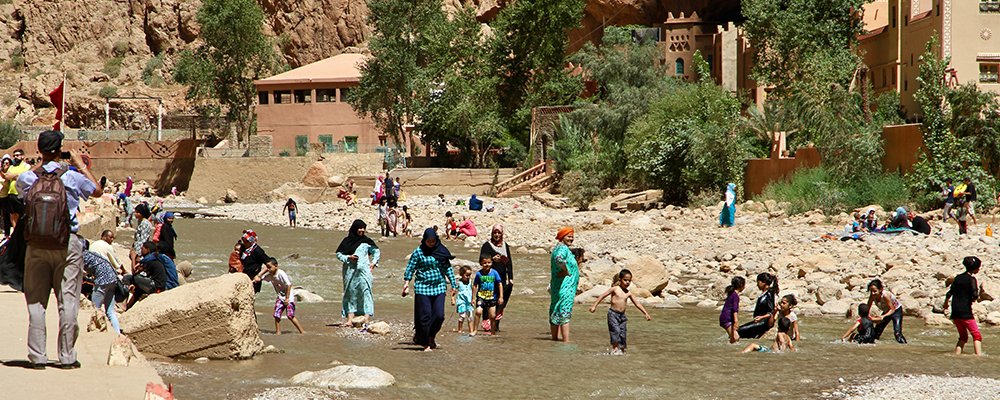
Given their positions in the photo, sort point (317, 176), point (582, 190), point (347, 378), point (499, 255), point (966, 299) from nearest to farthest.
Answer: point (347, 378) → point (966, 299) → point (499, 255) → point (582, 190) → point (317, 176)

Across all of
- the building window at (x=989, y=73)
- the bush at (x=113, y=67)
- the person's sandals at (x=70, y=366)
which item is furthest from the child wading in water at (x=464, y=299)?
the bush at (x=113, y=67)

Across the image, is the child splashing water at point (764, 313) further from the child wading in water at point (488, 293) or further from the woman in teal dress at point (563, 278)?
the child wading in water at point (488, 293)

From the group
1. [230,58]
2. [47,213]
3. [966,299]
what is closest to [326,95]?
[230,58]

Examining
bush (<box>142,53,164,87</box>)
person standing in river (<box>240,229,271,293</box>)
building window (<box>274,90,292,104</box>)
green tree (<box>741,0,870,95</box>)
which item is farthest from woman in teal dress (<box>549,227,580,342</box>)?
bush (<box>142,53,164,87</box>)

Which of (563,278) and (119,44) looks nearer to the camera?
(563,278)

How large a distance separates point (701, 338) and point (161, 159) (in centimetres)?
4950

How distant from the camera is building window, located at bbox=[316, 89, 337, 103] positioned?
6069 centimetres

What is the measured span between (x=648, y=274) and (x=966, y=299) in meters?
7.10

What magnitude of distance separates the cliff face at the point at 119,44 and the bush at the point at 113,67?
0.07 metres

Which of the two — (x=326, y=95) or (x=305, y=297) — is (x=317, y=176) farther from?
(x=305, y=297)

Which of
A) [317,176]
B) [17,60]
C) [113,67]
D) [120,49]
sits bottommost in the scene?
[317,176]

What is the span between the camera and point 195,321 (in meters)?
11.1

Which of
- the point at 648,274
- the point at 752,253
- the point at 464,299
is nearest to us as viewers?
the point at 464,299

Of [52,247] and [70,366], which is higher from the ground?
[52,247]
